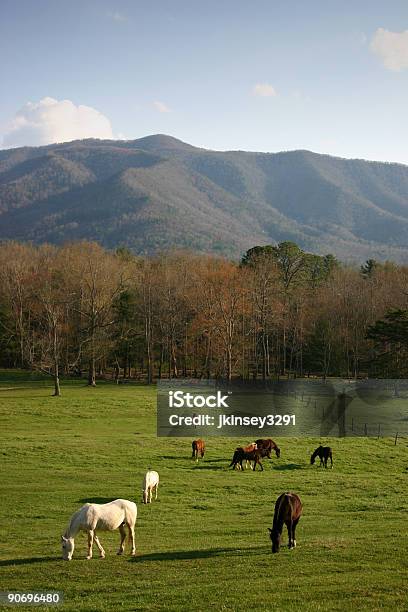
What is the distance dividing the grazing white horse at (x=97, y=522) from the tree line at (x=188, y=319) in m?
46.4

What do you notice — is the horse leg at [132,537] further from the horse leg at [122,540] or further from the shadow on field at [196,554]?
the shadow on field at [196,554]

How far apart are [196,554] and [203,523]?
4016 mm

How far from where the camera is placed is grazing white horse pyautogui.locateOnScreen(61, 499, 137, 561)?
46.2ft

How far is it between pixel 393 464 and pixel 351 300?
4624 centimetres

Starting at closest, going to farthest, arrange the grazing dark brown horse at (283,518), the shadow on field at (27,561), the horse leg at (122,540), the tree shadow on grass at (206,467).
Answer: the shadow on field at (27,561)
the grazing dark brown horse at (283,518)
the horse leg at (122,540)
the tree shadow on grass at (206,467)

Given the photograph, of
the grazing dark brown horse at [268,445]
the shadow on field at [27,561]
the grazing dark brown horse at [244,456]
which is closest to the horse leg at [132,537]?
the shadow on field at [27,561]

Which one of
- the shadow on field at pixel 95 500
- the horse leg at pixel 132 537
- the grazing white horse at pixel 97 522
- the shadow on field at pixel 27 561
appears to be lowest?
the shadow on field at pixel 95 500

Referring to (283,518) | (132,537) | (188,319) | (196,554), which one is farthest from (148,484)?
(188,319)

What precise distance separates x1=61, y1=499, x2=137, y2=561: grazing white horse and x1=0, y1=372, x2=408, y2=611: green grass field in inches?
12.9

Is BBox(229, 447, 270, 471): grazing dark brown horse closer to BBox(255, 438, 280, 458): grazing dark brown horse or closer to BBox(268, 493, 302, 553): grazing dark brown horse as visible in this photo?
BBox(255, 438, 280, 458): grazing dark brown horse

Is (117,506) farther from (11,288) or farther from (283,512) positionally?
(11,288)

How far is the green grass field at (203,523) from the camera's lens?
454 inches

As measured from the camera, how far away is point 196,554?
47.4ft

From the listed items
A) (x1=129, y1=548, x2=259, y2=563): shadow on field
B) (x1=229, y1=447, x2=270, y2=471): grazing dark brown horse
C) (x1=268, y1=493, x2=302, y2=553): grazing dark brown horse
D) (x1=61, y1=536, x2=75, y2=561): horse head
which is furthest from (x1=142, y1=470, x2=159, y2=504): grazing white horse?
(x1=268, y1=493, x2=302, y2=553): grazing dark brown horse
